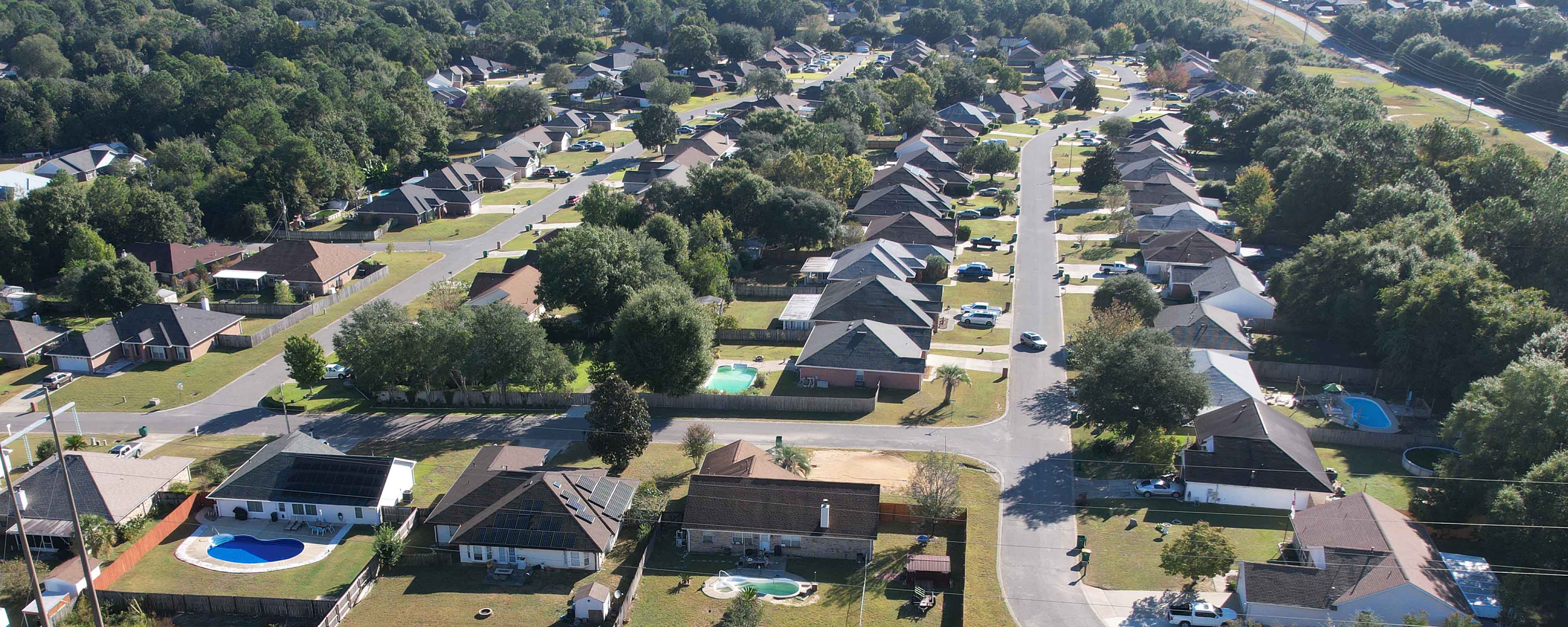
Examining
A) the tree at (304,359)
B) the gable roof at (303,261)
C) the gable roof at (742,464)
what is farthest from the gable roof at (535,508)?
the gable roof at (303,261)

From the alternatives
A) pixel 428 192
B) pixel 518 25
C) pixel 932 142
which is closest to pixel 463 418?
A: pixel 428 192

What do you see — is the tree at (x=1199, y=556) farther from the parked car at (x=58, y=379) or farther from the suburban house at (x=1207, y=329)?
the parked car at (x=58, y=379)

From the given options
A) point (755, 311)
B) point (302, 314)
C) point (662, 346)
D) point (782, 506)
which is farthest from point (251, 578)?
point (755, 311)

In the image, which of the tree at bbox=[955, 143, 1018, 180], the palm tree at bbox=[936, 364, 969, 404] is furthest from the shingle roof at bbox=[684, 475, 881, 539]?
the tree at bbox=[955, 143, 1018, 180]

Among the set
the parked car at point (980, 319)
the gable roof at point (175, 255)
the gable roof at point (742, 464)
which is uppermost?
the gable roof at point (175, 255)

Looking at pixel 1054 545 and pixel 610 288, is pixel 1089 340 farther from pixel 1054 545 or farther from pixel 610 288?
pixel 610 288
